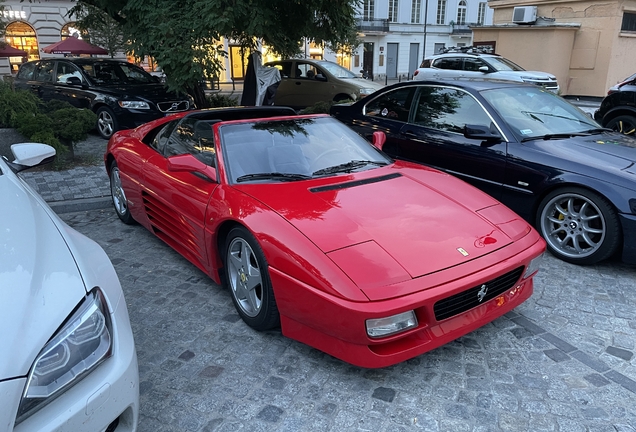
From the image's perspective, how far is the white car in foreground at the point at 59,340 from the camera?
60.3 inches

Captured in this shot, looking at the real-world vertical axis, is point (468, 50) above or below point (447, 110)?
above

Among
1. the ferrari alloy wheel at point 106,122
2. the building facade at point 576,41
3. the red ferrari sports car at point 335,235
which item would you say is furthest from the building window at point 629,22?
the red ferrari sports car at point 335,235

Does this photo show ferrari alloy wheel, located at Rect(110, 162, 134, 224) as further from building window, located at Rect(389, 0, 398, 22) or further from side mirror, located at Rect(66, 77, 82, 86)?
building window, located at Rect(389, 0, 398, 22)

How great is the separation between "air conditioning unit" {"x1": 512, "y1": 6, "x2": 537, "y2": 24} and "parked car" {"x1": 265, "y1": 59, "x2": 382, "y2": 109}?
369 inches

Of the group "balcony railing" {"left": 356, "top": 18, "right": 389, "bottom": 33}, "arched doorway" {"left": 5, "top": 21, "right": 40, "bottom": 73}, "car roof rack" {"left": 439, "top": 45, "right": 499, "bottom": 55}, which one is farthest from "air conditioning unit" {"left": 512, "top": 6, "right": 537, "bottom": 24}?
"balcony railing" {"left": 356, "top": 18, "right": 389, "bottom": 33}

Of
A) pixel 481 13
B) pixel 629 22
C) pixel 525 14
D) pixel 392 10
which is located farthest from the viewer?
pixel 481 13

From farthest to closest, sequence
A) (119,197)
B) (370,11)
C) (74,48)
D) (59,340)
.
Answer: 1. (370,11)
2. (74,48)
3. (119,197)
4. (59,340)

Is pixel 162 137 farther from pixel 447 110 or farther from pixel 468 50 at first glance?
pixel 468 50

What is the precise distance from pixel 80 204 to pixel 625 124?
8.61 meters

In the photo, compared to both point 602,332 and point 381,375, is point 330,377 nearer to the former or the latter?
point 381,375

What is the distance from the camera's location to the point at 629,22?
712 inches

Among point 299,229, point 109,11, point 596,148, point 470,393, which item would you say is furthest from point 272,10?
point 470,393

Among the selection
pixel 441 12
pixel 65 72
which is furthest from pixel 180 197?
pixel 441 12

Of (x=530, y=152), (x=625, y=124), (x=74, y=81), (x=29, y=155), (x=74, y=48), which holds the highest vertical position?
(x=74, y=48)
